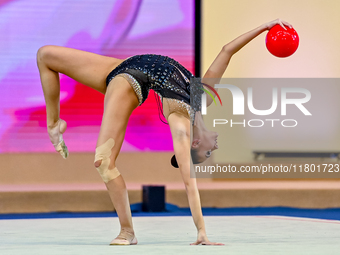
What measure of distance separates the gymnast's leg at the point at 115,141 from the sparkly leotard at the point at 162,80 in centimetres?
5

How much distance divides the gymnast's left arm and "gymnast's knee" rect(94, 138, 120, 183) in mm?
327

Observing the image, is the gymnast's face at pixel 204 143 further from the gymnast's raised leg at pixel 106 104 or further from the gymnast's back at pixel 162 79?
the gymnast's raised leg at pixel 106 104

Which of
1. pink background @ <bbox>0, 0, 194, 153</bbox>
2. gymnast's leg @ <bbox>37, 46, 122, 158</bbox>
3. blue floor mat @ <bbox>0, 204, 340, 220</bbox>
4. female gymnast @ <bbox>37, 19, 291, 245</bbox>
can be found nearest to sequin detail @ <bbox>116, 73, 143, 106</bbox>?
female gymnast @ <bbox>37, 19, 291, 245</bbox>

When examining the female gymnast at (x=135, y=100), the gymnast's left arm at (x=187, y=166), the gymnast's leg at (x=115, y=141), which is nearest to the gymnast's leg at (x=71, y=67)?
the female gymnast at (x=135, y=100)

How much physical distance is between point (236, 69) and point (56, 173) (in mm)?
2489

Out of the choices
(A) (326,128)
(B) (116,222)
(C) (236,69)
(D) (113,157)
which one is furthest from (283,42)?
(A) (326,128)

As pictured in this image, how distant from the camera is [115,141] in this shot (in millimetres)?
2510

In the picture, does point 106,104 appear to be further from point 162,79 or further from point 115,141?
point 162,79

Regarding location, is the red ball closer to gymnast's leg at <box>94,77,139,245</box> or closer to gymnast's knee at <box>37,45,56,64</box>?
gymnast's leg at <box>94,77,139,245</box>

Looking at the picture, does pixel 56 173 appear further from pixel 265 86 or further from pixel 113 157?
pixel 113 157

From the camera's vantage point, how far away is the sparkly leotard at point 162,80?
249 cm

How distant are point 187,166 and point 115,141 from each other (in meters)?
0.38

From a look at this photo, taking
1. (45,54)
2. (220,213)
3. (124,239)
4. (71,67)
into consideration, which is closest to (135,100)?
(71,67)

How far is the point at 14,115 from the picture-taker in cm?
588
